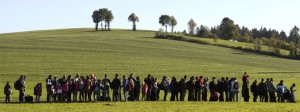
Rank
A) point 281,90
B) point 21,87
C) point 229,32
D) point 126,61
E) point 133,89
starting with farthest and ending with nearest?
1. point 229,32
2. point 126,61
3. point 281,90
4. point 133,89
5. point 21,87

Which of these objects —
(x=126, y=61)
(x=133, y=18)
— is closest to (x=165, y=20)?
(x=133, y=18)

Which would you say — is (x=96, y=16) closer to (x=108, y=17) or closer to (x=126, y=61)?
(x=108, y=17)

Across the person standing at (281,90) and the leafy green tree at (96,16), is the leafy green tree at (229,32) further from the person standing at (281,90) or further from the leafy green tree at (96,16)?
the person standing at (281,90)

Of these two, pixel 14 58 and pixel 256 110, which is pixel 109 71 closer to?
pixel 14 58

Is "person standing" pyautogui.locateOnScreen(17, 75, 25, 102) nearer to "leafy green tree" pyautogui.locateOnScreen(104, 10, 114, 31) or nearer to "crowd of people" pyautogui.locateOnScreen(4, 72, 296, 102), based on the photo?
"crowd of people" pyautogui.locateOnScreen(4, 72, 296, 102)

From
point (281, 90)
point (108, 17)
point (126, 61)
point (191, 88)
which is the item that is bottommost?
point (126, 61)

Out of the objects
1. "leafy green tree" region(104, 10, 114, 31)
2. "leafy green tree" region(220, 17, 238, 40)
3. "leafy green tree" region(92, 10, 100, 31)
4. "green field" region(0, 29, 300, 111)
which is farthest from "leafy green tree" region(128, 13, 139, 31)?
"green field" region(0, 29, 300, 111)

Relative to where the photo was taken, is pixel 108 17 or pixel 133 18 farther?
pixel 133 18

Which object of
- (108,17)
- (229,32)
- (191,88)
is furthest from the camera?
(229,32)

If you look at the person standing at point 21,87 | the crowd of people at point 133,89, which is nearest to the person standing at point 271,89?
the crowd of people at point 133,89

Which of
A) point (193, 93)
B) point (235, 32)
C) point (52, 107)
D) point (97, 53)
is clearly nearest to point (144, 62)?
point (97, 53)

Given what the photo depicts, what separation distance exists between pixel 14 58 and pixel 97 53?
15.1 m

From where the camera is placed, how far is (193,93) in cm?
3134

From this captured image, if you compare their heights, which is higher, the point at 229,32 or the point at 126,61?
the point at 229,32
